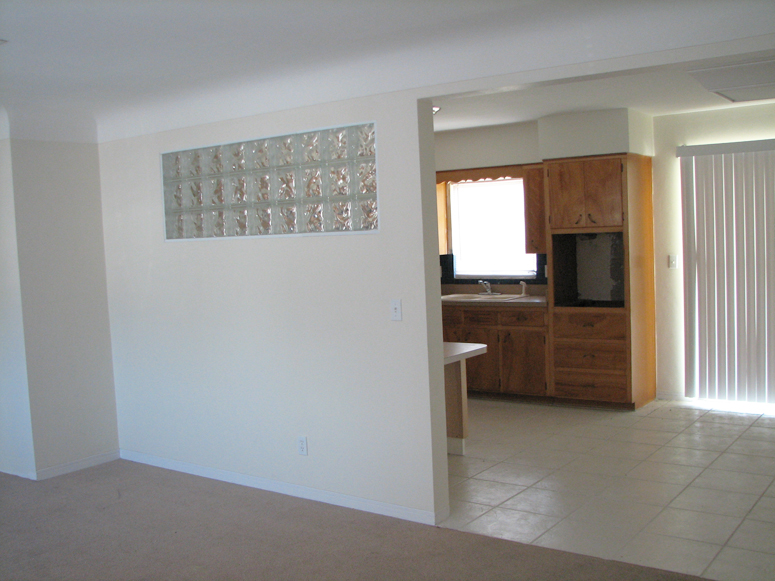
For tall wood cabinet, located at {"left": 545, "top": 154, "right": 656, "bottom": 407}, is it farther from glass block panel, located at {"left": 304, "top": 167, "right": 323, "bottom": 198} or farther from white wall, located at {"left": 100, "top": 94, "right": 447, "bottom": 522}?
glass block panel, located at {"left": 304, "top": 167, "right": 323, "bottom": 198}

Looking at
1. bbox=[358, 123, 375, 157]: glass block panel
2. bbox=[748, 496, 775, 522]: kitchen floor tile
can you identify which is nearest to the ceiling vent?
bbox=[358, 123, 375, 157]: glass block panel

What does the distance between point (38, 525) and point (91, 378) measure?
50.0 inches

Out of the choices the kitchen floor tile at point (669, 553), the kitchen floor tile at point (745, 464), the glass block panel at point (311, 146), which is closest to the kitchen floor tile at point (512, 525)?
the kitchen floor tile at point (669, 553)

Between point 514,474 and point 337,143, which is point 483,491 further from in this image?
point 337,143

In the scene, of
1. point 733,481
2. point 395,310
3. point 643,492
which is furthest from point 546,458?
point 395,310

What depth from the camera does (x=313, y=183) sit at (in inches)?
156

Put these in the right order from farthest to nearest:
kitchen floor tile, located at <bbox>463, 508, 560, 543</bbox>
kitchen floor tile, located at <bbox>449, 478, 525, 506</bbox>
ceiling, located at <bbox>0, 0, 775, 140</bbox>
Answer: kitchen floor tile, located at <bbox>449, 478, 525, 506</bbox>
kitchen floor tile, located at <bbox>463, 508, 560, 543</bbox>
ceiling, located at <bbox>0, 0, 775, 140</bbox>

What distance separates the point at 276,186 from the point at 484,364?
303 cm

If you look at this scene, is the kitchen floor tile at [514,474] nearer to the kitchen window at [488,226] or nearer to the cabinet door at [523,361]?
the cabinet door at [523,361]

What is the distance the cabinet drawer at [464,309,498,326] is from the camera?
634cm

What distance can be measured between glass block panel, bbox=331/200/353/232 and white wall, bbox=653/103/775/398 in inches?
137

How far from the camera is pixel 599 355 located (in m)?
5.83

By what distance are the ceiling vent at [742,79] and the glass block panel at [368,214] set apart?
1.90 metres

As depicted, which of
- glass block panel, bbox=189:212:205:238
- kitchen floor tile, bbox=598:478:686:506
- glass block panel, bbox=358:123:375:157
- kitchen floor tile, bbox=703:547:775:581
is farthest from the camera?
glass block panel, bbox=189:212:205:238
